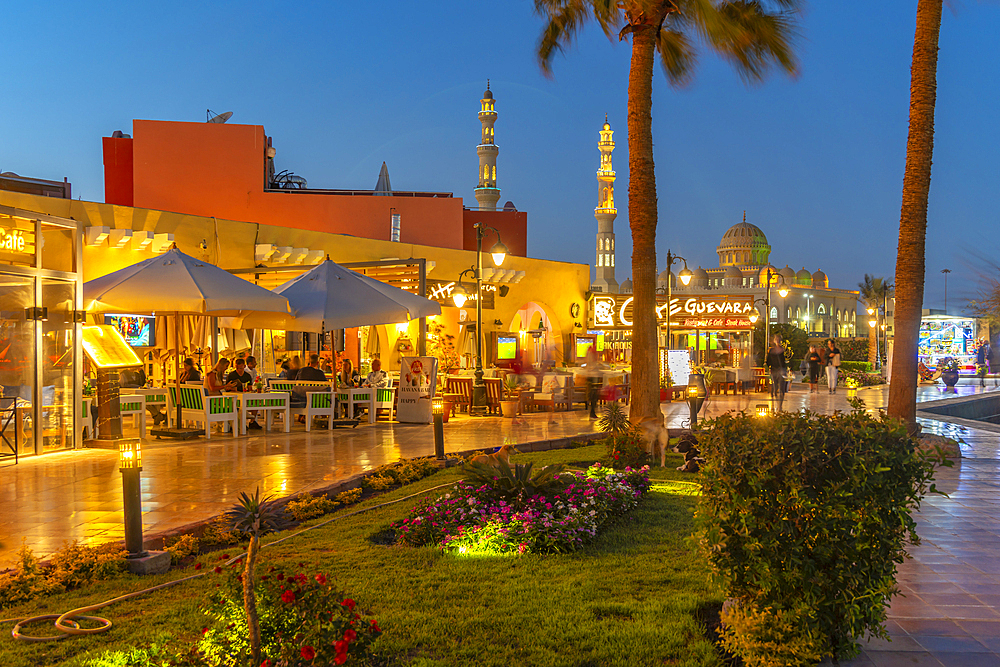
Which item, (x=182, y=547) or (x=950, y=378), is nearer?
(x=182, y=547)

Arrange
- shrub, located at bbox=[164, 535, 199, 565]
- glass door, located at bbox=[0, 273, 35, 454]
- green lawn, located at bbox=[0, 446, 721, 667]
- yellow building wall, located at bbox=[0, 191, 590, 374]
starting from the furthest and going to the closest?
yellow building wall, located at bbox=[0, 191, 590, 374] → glass door, located at bbox=[0, 273, 35, 454] → shrub, located at bbox=[164, 535, 199, 565] → green lawn, located at bbox=[0, 446, 721, 667]

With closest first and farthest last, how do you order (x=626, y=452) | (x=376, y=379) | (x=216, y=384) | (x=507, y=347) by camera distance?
(x=626, y=452) → (x=216, y=384) → (x=376, y=379) → (x=507, y=347)

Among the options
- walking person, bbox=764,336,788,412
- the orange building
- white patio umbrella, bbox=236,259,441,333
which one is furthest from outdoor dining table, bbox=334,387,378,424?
the orange building

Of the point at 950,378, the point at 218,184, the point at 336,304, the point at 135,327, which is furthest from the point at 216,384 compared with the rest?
the point at 950,378

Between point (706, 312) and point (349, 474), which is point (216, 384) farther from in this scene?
point (706, 312)

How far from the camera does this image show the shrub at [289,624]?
10.4 ft

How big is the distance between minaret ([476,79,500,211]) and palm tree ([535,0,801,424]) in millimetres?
47327

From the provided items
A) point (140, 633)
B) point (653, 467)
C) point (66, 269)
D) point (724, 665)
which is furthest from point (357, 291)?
point (724, 665)

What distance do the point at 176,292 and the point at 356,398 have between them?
3.58 m

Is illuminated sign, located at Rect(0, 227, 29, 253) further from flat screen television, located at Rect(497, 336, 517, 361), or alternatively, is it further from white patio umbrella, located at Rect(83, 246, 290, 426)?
flat screen television, located at Rect(497, 336, 517, 361)

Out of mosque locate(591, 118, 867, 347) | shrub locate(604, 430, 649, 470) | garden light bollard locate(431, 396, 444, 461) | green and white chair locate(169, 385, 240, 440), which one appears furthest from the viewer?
mosque locate(591, 118, 867, 347)

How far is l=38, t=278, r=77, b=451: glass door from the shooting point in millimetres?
10570

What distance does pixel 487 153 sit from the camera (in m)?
58.6

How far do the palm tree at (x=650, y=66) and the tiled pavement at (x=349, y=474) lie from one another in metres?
2.69
